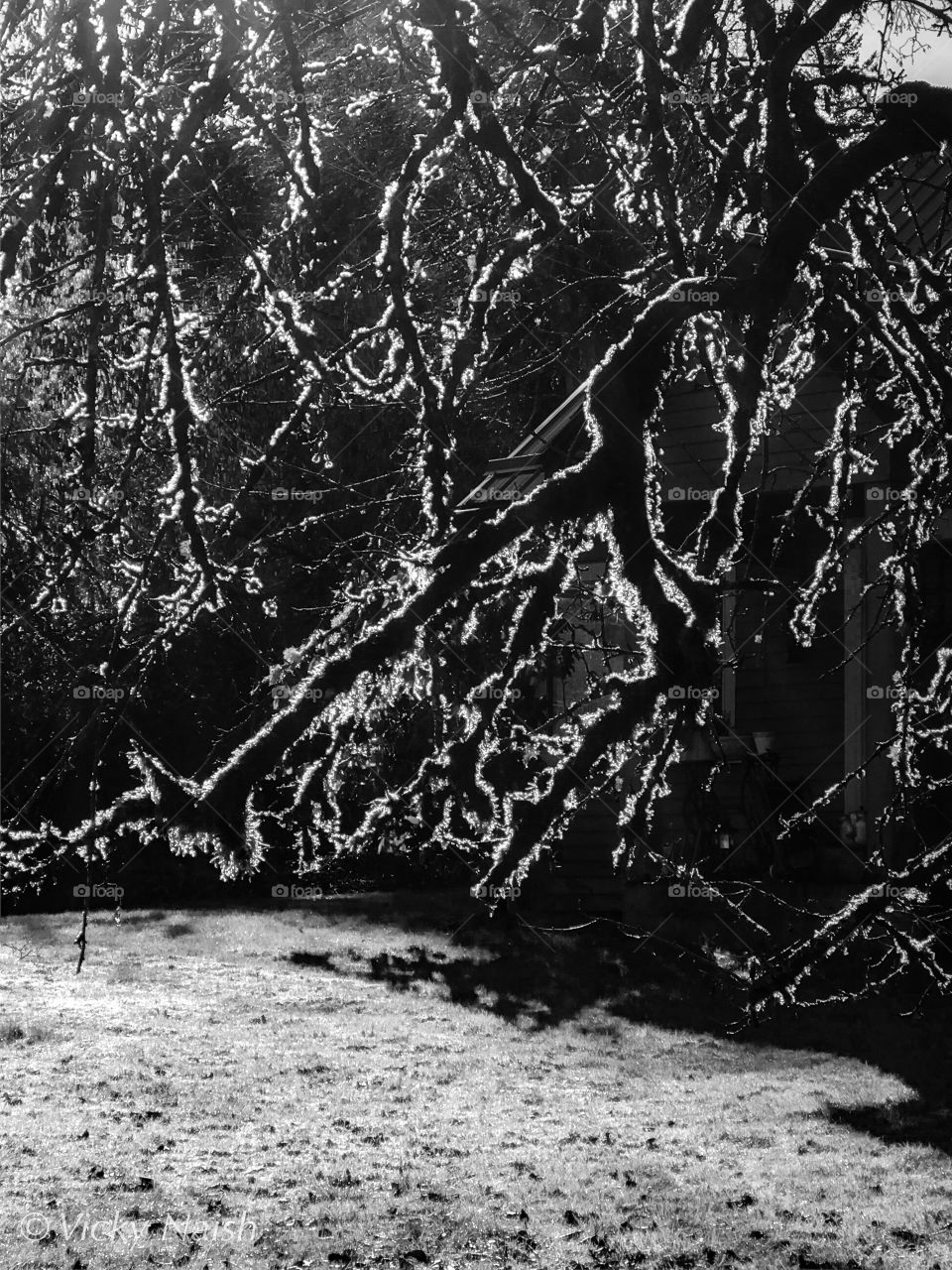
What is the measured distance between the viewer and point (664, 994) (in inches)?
493

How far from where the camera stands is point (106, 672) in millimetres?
3559

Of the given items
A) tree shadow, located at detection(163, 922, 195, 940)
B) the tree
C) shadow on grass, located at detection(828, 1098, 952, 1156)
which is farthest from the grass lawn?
the tree

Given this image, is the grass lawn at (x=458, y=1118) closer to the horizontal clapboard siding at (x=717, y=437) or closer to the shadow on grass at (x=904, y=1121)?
the shadow on grass at (x=904, y=1121)

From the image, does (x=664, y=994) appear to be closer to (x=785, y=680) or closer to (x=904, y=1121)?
(x=785, y=680)

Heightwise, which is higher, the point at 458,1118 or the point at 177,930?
the point at 458,1118

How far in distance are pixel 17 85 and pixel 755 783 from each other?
10948mm

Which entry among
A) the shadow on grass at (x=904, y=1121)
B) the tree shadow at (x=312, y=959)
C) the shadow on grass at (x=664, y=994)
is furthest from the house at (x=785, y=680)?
the shadow on grass at (x=904, y=1121)

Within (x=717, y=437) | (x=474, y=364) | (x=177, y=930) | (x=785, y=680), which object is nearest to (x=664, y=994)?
(x=785, y=680)

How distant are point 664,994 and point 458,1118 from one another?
393cm

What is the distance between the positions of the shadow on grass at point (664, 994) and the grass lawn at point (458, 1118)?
0.04m

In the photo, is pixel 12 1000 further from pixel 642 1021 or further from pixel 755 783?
pixel 755 783

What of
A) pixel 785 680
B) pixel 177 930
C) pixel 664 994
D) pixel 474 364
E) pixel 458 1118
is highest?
pixel 474 364

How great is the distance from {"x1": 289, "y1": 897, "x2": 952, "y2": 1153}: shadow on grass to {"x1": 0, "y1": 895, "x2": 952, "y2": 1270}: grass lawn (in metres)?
0.04

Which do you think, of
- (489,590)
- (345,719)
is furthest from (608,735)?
(489,590)
